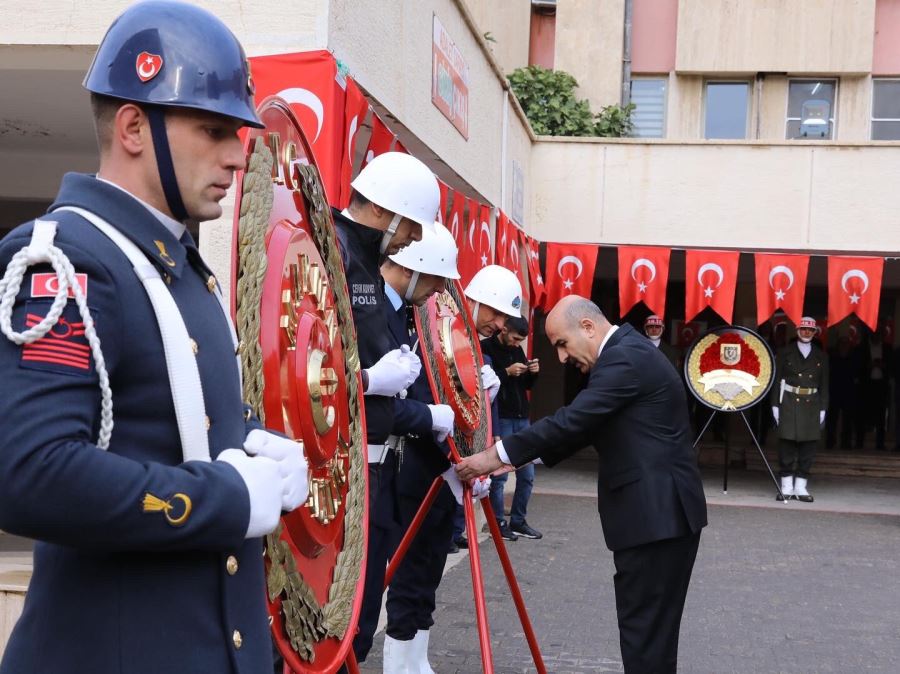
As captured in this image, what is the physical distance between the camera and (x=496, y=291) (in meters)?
5.91

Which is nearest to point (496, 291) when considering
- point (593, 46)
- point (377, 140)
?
point (377, 140)

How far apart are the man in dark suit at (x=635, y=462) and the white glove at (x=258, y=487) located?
2.77m

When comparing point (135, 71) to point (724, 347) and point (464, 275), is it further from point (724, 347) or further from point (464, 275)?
point (724, 347)

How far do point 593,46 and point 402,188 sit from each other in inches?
673

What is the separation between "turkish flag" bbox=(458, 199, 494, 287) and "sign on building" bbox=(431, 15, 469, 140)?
730 millimetres

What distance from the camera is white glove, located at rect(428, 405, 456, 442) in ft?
13.5

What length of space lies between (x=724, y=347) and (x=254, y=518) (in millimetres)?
12200

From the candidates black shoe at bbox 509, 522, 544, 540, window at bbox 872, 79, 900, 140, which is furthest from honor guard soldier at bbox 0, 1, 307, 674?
window at bbox 872, 79, 900, 140

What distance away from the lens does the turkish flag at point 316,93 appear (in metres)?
5.12

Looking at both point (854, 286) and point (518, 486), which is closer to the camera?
point (518, 486)

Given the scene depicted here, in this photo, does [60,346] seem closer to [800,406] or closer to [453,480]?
[453,480]

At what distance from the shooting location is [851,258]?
505 inches

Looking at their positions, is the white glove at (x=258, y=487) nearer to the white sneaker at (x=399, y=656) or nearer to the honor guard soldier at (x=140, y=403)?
the honor guard soldier at (x=140, y=403)

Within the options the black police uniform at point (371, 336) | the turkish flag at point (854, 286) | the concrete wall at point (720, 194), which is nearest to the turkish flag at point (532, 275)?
the concrete wall at point (720, 194)
